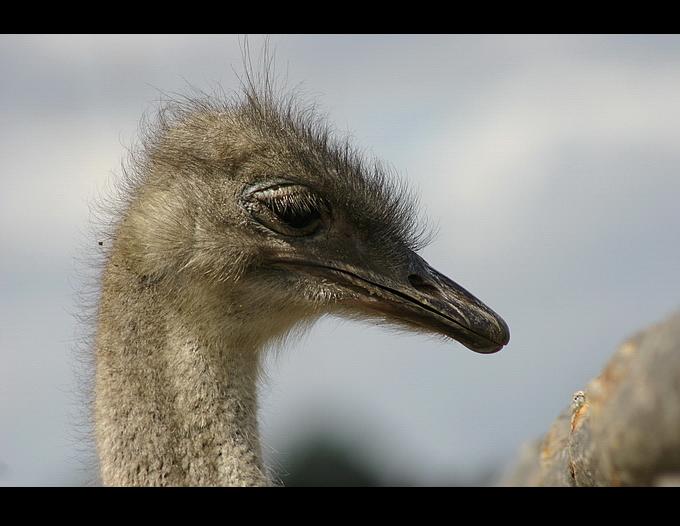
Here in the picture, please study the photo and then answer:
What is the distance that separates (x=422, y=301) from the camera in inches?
215

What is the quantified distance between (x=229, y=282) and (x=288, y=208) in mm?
447

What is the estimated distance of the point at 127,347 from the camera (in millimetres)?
5172

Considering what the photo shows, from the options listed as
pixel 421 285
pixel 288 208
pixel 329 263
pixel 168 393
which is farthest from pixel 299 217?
pixel 168 393

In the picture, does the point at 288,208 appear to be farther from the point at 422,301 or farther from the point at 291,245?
the point at 422,301

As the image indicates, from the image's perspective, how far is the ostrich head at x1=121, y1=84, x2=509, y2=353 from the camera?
539 cm

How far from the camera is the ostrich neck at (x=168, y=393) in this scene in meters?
4.91

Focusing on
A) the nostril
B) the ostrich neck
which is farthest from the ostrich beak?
the ostrich neck

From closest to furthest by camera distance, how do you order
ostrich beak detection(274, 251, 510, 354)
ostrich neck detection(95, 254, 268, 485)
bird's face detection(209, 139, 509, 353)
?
ostrich neck detection(95, 254, 268, 485)
ostrich beak detection(274, 251, 510, 354)
bird's face detection(209, 139, 509, 353)

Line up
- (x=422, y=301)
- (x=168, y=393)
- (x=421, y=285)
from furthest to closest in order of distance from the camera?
(x=421, y=285) < (x=422, y=301) < (x=168, y=393)

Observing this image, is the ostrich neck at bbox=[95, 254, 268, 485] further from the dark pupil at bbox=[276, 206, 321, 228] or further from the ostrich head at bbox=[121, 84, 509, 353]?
the dark pupil at bbox=[276, 206, 321, 228]

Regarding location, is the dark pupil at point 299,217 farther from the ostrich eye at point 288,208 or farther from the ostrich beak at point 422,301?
the ostrich beak at point 422,301

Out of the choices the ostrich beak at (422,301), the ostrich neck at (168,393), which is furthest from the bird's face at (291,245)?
the ostrich neck at (168,393)

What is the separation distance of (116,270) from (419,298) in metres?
1.40
